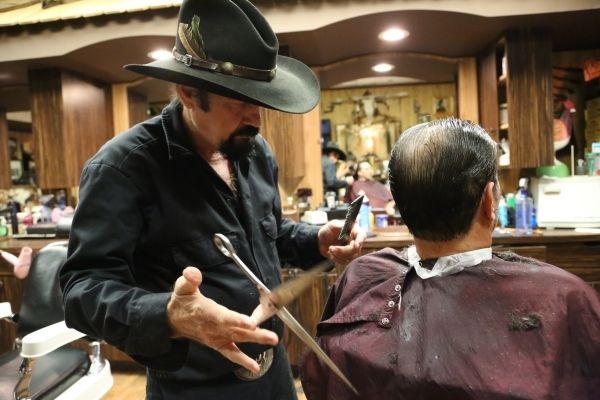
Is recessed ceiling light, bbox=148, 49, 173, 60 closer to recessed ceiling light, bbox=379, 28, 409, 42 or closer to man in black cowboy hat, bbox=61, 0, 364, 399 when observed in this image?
recessed ceiling light, bbox=379, 28, 409, 42

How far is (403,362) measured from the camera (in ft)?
3.15

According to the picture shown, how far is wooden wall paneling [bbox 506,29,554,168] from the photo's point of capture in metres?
3.06

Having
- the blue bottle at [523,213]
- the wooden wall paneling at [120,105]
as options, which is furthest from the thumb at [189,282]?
the wooden wall paneling at [120,105]

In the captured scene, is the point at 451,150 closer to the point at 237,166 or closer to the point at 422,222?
the point at 422,222

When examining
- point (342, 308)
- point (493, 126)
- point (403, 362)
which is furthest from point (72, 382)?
point (493, 126)

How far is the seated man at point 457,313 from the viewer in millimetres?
875

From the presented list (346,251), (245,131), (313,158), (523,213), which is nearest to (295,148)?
(313,158)

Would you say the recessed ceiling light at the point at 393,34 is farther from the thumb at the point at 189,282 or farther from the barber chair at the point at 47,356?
the thumb at the point at 189,282

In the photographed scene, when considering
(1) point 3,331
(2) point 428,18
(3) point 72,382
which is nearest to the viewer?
(3) point 72,382

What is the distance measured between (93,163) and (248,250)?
1.48 ft

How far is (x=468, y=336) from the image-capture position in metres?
0.93

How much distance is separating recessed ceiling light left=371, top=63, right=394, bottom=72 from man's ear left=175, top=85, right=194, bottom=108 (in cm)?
301

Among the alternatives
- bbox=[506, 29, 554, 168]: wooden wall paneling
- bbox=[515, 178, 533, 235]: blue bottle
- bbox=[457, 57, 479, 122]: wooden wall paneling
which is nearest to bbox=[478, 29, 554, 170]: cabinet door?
bbox=[506, 29, 554, 168]: wooden wall paneling

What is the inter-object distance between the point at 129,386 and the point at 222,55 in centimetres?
288
